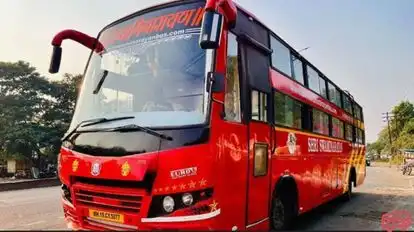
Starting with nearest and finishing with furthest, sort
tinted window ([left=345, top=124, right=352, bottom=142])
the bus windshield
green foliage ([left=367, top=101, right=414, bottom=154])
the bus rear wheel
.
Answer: the bus windshield → the bus rear wheel → tinted window ([left=345, top=124, right=352, bottom=142]) → green foliage ([left=367, top=101, right=414, bottom=154])

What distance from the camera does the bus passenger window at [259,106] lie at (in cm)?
557

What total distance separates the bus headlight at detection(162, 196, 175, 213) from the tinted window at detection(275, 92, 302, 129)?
8.70ft

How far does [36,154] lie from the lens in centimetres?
2961

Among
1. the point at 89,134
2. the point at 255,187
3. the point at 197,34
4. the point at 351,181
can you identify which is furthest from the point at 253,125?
the point at 351,181

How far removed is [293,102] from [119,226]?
13.4 ft

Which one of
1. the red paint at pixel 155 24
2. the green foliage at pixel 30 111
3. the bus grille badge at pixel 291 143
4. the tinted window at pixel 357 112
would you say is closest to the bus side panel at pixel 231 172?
the red paint at pixel 155 24

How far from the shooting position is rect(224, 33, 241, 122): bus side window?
194 inches

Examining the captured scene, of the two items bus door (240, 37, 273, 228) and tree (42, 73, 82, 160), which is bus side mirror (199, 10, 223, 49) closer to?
bus door (240, 37, 273, 228)

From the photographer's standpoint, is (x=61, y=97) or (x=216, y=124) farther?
(x=61, y=97)

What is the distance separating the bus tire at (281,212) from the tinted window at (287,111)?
1195 mm

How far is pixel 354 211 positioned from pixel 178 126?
7.75m

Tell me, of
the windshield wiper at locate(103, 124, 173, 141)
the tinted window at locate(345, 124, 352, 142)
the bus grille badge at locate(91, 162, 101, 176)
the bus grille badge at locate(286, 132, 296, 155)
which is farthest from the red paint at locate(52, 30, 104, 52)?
the tinted window at locate(345, 124, 352, 142)

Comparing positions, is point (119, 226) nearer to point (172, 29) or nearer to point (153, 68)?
point (153, 68)

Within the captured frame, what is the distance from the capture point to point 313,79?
371 inches
